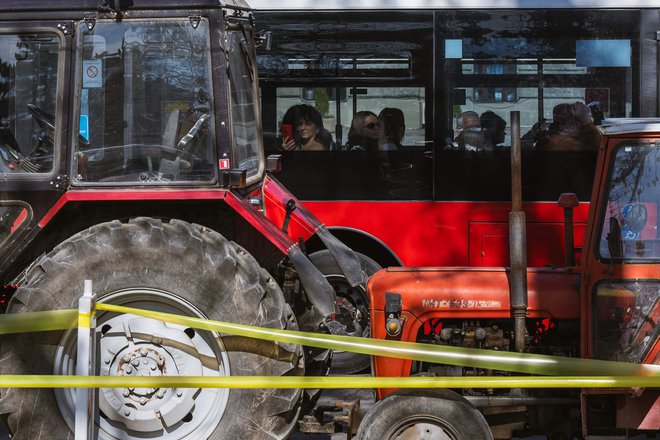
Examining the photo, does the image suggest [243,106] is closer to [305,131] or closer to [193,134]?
[193,134]

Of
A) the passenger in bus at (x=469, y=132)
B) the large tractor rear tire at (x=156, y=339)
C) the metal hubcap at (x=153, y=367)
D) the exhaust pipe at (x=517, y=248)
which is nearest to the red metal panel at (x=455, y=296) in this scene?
the exhaust pipe at (x=517, y=248)

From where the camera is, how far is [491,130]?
9195 mm

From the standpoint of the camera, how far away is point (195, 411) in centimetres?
559

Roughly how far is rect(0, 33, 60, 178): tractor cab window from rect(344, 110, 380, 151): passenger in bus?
378 centimetres

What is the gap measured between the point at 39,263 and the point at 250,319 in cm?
112

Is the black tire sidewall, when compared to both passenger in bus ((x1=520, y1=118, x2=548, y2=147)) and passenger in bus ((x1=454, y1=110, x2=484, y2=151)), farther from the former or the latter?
passenger in bus ((x1=520, y1=118, x2=548, y2=147))

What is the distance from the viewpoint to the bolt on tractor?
17.9ft

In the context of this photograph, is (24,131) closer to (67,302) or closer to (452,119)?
(67,302)

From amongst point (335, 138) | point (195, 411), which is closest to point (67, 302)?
point (195, 411)

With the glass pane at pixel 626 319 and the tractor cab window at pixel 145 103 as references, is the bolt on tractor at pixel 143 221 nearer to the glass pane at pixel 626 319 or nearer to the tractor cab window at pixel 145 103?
the tractor cab window at pixel 145 103

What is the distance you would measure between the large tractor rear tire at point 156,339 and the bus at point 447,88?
3.68m

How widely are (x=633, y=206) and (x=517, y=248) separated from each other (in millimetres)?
616

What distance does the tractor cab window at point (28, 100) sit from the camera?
19.3 ft

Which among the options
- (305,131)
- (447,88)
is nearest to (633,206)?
Answer: (447,88)
